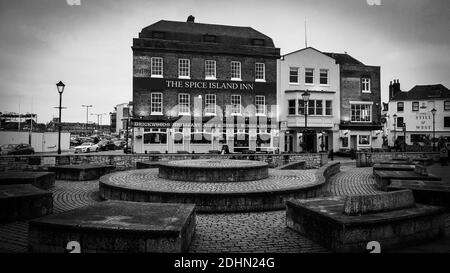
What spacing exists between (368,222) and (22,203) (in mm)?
6970

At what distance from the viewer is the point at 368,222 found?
4.28 meters

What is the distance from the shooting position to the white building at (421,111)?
46781 millimetres

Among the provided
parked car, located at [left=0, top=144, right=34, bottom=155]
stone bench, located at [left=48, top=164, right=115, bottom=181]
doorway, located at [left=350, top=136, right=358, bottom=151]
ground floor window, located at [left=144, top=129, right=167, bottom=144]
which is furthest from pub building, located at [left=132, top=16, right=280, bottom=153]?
stone bench, located at [left=48, top=164, right=115, bottom=181]

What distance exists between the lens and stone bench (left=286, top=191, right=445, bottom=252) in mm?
4285

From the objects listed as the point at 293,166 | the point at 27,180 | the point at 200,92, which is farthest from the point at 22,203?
the point at 200,92

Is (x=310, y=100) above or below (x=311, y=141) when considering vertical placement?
above

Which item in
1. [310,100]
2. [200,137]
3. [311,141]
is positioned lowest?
[311,141]

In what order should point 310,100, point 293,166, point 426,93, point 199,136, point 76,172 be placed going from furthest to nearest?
point 426,93, point 310,100, point 199,136, point 293,166, point 76,172

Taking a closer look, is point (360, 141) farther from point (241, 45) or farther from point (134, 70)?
point (134, 70)

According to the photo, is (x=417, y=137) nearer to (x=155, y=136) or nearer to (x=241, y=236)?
(x=155, y=136)

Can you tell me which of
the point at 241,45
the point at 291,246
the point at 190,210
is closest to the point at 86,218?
the point at 190,210

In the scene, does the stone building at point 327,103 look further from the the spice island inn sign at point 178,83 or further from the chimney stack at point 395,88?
the chimney stack at point 395,88

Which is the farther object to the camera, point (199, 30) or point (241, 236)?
point (199, 30)
